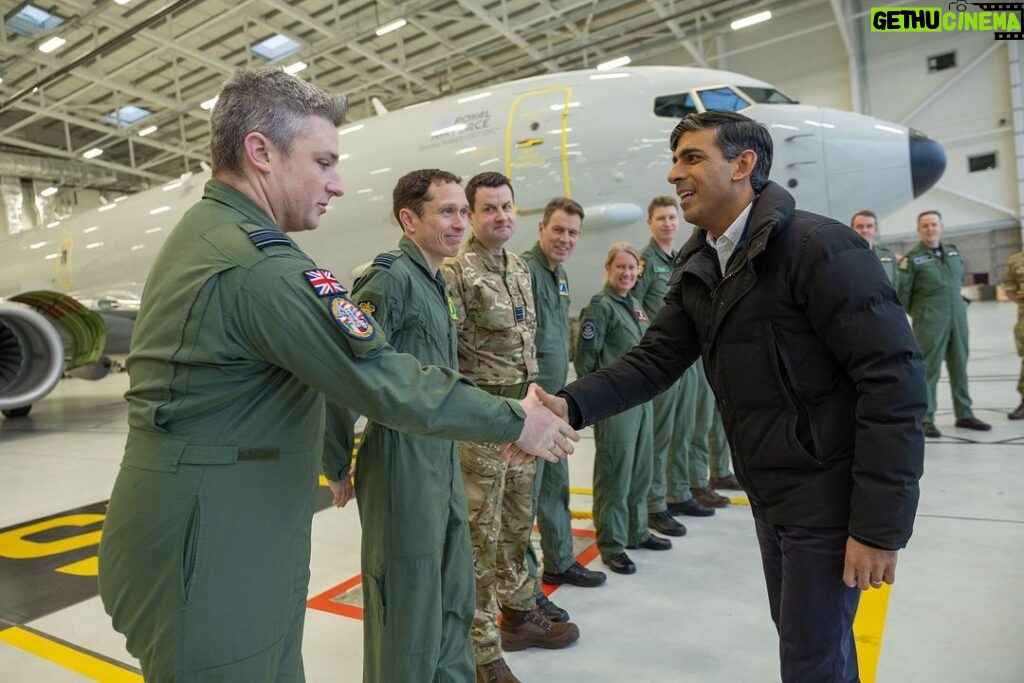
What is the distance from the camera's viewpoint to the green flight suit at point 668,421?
4.07 metres

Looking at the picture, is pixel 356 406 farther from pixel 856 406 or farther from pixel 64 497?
pixel 64 497

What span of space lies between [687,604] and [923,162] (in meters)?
5.28

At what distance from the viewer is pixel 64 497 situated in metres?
5.32

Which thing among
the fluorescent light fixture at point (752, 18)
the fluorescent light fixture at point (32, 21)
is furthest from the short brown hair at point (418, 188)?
the fluorescent light fixture at point (32, 21)

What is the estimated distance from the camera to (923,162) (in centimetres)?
619

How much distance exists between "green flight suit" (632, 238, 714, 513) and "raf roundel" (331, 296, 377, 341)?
9.17ft

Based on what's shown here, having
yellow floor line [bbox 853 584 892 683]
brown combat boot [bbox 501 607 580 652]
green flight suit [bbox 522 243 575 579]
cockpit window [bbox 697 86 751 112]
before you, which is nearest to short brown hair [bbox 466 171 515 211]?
green flight suit [bbox 522 243 575 579]

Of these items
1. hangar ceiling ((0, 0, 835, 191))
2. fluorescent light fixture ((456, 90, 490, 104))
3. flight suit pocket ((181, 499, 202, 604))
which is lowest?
flight suit pocket ((181, 499, 202, 604))

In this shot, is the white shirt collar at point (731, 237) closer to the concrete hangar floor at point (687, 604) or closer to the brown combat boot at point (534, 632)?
the concrete hangar floor at point (687, 604)

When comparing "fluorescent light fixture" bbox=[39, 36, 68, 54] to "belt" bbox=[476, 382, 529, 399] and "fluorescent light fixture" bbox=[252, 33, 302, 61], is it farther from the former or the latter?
"belt" bbox=[476, 382, 529, 399]

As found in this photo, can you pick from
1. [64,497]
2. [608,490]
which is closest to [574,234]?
[608,490]

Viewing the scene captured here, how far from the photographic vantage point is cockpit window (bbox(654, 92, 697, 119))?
21.5ft

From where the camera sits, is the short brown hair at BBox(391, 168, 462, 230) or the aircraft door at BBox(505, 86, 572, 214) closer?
the short brown hair at BBox(391, 168, 462, 230)

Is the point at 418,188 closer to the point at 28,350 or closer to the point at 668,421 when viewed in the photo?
the point at 668,421
